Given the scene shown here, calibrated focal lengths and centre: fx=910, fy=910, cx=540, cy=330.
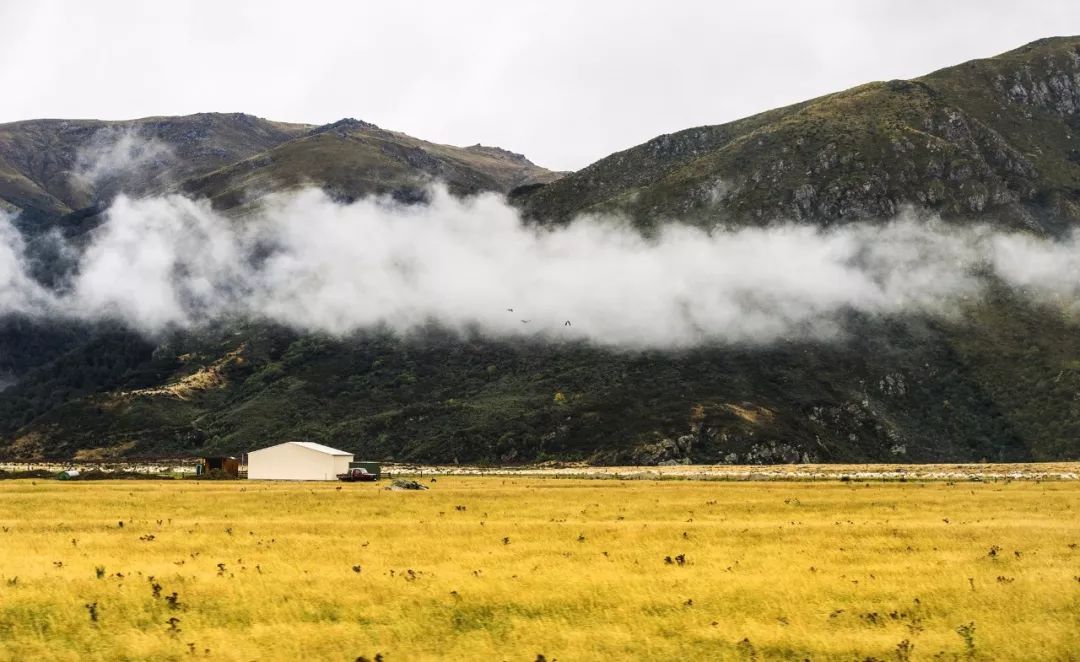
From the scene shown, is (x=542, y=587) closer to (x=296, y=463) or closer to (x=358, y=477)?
(x=358, y=477)

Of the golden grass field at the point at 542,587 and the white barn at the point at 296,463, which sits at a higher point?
the golden grass field at the point at 542,587

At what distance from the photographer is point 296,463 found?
115m

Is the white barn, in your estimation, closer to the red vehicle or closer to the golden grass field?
the red vehicle

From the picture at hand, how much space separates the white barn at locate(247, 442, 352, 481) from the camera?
11381 centimetres

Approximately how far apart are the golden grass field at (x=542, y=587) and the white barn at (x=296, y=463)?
59.5 m

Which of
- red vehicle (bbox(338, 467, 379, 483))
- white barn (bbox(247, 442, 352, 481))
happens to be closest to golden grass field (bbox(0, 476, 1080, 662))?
red vehicle (bbox(338, 467, 379, 483))

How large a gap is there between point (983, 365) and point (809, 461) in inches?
1945

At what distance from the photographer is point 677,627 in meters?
23.7

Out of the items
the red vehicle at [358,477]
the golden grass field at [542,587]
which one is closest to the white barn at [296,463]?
the red vehicle at [358,477]

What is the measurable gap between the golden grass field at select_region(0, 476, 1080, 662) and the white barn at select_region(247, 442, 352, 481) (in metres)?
59.5

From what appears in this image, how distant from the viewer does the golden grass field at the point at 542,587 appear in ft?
72.8

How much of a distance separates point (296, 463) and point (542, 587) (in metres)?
92.7

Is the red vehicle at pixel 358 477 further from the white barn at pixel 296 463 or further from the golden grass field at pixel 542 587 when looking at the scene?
the golden grass field at pixel 542 587

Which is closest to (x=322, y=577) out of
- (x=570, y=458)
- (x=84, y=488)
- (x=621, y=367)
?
(x=84, y=488)
